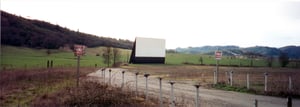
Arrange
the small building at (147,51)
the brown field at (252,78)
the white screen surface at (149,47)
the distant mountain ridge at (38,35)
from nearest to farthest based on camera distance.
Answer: the brown field at (252,78) < the small building at (147,51) < the white screen surface at (149,47) < the distant mountain ridge at (38,35)

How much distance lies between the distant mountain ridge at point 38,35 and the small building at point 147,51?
67.6 feet

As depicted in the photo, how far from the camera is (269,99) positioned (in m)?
12.4

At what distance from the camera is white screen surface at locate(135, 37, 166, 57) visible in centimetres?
5994

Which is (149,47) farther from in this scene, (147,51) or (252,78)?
(252,78)

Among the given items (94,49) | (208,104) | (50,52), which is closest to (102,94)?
(208,104)

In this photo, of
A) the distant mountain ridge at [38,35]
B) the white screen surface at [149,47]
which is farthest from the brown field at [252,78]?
the distant mountain ridge at [38,35]

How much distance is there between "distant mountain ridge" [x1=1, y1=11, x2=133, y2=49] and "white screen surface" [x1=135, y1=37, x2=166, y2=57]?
20.9m

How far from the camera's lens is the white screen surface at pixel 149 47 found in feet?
197

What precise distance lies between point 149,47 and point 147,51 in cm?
95

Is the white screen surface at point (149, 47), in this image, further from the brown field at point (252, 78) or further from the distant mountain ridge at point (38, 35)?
the brown field at point (252, 78)

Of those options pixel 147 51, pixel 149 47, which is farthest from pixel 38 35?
pixel 149 47

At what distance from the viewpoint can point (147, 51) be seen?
6106 centimetres

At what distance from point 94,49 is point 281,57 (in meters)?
49.9

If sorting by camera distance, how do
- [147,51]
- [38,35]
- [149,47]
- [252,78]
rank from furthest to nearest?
[38,35], [149,47], [147,51], [252,78]
